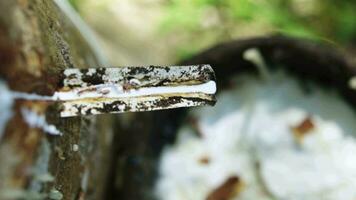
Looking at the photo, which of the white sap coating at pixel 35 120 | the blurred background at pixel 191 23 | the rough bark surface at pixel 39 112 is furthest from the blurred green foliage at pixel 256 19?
the white sap coating at pixel 35 120

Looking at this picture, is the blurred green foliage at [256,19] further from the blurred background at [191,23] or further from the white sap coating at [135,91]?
the white sap coating at [135,91]

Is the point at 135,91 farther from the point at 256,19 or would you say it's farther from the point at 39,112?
the point at 256,19

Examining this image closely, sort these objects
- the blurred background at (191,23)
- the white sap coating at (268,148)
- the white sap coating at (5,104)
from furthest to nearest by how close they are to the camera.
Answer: the blurred background at (191,23) < the white sap coating at (268,148) < the white sap coating at (5,104)

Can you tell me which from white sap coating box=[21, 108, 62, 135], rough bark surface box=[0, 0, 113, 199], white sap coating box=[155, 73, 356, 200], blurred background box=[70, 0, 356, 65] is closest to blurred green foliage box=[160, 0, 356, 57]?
blurred background box=[70, 0, 356, 65]

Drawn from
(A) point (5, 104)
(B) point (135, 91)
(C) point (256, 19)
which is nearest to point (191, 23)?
(C) point (256, 19)

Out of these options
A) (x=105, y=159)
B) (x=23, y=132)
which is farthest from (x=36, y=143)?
(x=105, y=159)

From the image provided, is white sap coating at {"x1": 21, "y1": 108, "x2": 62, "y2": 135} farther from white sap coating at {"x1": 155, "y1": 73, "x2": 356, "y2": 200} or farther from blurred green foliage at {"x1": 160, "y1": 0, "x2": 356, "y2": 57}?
blurred green foliage at {"x1": 160, "y1": 0, "x2": 356, "y2": 57}
